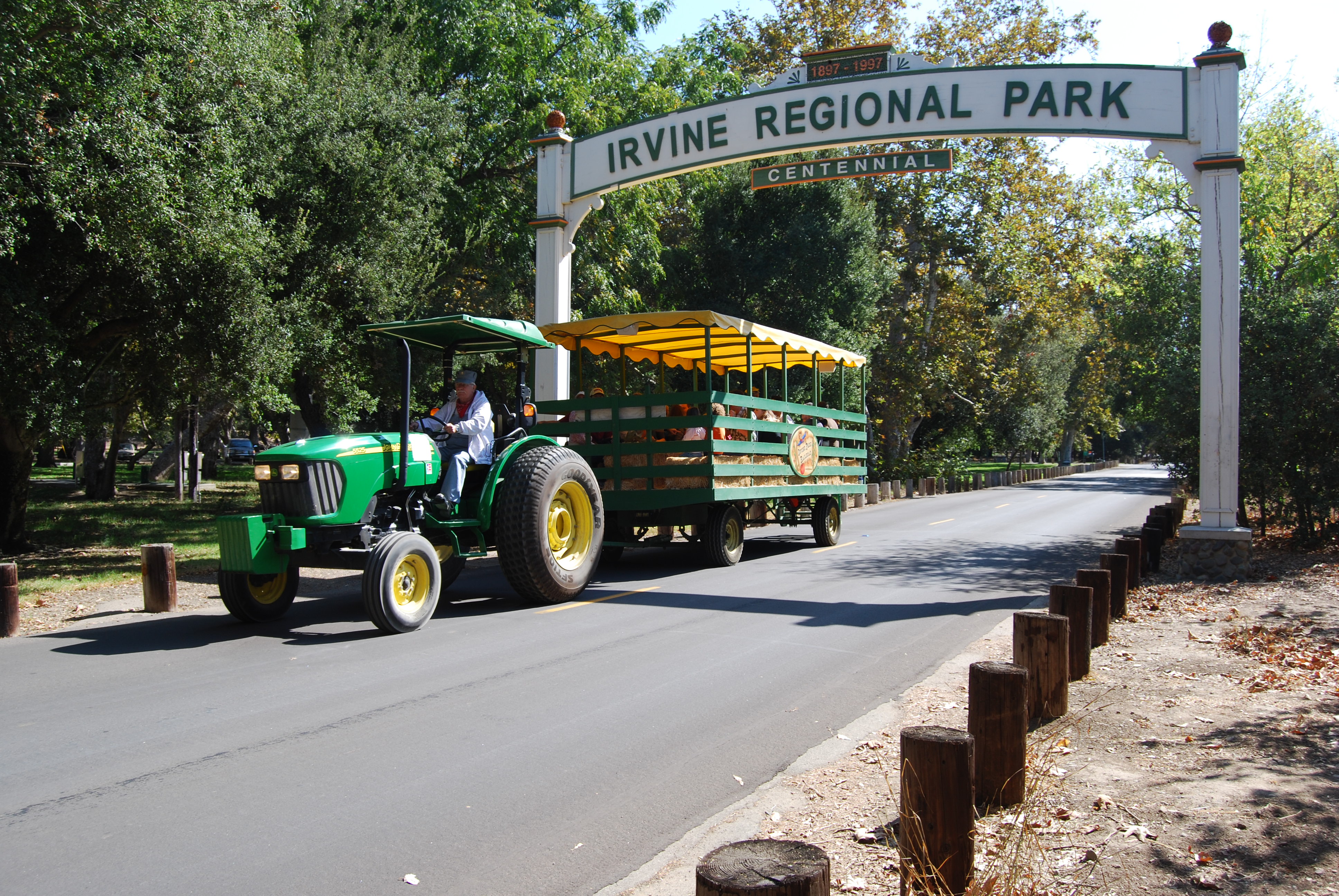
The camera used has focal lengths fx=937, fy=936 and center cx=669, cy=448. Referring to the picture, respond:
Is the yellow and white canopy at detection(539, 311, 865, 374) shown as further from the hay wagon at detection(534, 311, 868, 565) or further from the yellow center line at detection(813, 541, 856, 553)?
the yellow center line at detection(813, 541, 856, 553)

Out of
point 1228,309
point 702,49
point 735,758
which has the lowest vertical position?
point 735,758

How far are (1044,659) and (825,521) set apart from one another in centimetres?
994

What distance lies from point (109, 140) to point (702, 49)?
21993 millimetres

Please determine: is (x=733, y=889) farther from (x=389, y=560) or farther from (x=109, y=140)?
(x=109, y=140)

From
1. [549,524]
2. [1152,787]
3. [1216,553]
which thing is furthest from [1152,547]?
[1152,787]

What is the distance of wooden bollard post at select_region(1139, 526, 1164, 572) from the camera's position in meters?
12.2

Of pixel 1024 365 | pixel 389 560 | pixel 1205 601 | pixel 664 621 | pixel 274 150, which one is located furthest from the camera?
pixel 1024 365

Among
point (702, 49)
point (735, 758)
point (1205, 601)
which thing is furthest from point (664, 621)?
point (702, 49)

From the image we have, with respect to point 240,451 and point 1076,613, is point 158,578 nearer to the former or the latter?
point 1076,613

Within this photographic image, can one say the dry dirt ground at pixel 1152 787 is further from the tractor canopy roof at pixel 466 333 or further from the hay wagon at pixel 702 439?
the tractor canopy roof at pixel 466 333

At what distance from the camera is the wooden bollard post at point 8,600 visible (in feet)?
26.8

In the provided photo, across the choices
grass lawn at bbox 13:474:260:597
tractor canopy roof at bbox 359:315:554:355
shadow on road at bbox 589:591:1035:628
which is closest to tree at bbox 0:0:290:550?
grass lawn at bbox 13:474:260:597

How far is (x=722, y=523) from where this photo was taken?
1254 centimetres

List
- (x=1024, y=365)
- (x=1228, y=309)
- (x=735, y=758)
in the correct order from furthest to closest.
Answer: (x=1024, y=365), (x=1228, y=309), (x=735, y=758)
